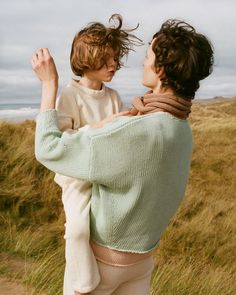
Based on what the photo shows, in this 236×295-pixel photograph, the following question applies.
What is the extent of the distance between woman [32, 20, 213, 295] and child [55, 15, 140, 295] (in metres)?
0.06

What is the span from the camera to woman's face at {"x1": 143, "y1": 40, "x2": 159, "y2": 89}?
178 centimetres

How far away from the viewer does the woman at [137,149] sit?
1670 mm

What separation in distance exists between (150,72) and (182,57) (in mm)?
143

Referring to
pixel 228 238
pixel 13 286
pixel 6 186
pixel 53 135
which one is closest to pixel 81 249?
pixel 53 135

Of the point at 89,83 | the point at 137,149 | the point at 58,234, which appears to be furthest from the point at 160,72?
the point at 58,234

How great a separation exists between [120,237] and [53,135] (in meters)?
0.46

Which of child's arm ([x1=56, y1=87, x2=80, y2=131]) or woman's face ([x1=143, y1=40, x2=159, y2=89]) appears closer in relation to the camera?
woman's face ([x1=143, y1=40, x2=159, y2=89])

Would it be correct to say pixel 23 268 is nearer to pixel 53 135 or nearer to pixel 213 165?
pixel 53 135

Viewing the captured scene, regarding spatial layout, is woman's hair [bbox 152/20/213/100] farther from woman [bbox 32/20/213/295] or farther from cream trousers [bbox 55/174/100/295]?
cream trousers [bbox 55/174/100/295]

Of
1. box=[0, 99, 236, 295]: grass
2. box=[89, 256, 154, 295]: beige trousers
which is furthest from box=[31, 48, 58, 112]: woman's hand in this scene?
box=[0, 99, 236, 295]: grass

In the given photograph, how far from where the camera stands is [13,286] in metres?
3.84

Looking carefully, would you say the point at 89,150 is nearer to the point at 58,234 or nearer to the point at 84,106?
the point at 84,106

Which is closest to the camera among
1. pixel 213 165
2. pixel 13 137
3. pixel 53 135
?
pixel 53 135

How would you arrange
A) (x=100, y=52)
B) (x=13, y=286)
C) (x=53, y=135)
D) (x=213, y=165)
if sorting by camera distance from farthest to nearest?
(x=213, y=165) → (x=13, y=286) → (x=100, y=52) → (x=53, y=135)
